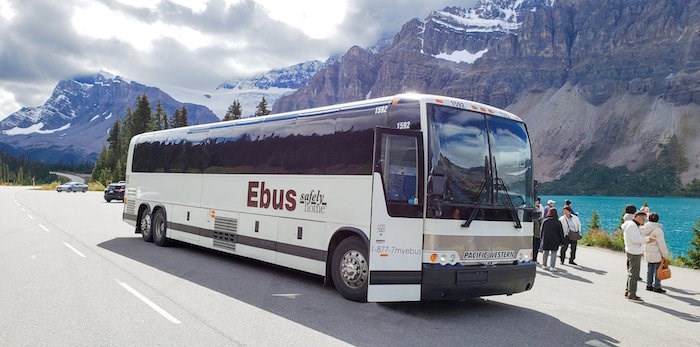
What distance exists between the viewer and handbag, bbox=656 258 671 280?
36.5 feet

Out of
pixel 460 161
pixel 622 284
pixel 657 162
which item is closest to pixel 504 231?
pixel 460 161

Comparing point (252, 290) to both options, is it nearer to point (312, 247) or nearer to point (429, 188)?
point (312, 247)

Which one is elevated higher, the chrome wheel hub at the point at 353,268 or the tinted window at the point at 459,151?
the tinted window at the point at 459,151

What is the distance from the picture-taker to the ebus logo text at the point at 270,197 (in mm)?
9977

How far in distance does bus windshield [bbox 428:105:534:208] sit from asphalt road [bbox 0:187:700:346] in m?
1.87

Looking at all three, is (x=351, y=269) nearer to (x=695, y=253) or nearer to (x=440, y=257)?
(x=440, y=257)

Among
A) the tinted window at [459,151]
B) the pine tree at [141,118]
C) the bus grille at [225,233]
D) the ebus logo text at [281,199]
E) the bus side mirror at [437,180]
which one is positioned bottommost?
the bus grille at [225,233]

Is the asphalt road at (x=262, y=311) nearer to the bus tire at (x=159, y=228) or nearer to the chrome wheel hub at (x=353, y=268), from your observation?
the chrome wheel hub at (x=353, y=268)

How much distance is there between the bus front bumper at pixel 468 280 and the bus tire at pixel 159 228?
31.1 feet

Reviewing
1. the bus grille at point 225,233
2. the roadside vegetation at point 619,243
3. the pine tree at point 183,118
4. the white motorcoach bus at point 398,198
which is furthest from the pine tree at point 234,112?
the white motorcoach bus at point 398,198

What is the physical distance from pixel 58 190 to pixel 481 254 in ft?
240

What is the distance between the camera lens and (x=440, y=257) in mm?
7465

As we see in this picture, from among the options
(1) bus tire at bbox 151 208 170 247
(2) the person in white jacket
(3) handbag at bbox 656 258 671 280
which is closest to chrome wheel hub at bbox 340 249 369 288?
(2) the person in white jacket

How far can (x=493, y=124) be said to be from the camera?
834 centimetres
